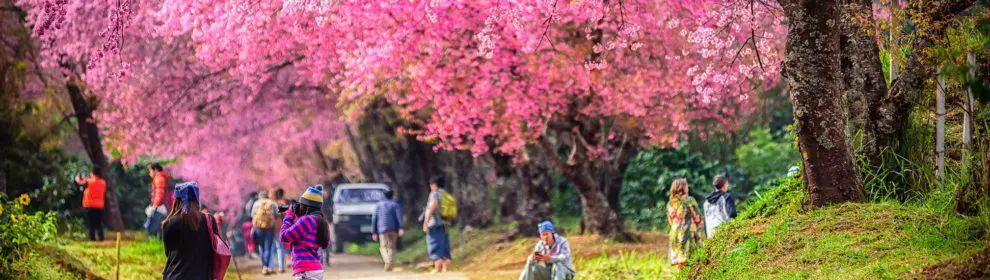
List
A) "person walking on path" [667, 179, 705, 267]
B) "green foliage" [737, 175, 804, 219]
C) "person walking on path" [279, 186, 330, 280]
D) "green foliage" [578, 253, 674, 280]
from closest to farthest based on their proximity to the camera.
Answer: "person walking on path" [279, 186, 330, 280]
"green foliage" [737, 175, 804, 219]
"person walking on path" [667, 179, 705, 267]
"green foliage" [578, 253, 674, 280]

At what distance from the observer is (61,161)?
3078cm

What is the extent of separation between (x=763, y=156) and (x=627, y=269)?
489 inches

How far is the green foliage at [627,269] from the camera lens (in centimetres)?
1659

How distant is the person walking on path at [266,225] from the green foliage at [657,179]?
33.5 ft

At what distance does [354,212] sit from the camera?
117 feet

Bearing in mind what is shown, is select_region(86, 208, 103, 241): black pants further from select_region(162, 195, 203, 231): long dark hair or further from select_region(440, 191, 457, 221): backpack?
select_region(162, 195, 203, 231): long dark hair

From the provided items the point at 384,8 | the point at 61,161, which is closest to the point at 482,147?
the point at 384,8

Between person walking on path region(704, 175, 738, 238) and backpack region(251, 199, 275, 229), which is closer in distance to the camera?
person walking on path region(704, 175, 738, 238)

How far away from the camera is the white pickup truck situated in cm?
3566

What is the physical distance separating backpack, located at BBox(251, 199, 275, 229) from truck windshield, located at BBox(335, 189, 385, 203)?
14208 mm

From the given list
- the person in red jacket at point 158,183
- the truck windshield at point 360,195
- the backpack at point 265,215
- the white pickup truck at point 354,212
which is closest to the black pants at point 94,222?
the person in red jacket at point 158,183

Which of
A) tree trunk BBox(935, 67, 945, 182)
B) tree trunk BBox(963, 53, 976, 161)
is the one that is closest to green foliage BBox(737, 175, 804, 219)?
tree trunk BBox(935, 67, 945, 182)

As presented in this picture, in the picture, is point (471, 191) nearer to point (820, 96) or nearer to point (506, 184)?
point (506, 184)

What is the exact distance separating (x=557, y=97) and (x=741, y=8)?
23.8 feet
